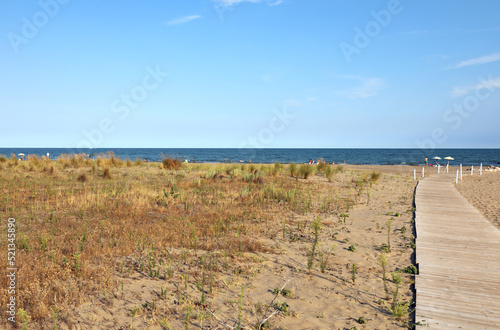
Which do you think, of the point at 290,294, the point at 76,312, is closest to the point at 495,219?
the point at 290,294

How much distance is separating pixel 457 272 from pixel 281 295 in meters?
3.02

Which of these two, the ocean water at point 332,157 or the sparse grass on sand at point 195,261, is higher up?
the ocean water at point 332,157

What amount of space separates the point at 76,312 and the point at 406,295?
4435mm

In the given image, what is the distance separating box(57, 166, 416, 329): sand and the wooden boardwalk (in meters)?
0.30

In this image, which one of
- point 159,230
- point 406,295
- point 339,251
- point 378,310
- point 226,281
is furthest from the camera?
point 159,230

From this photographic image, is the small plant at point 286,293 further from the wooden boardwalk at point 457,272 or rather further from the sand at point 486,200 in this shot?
the sand at point 486,200

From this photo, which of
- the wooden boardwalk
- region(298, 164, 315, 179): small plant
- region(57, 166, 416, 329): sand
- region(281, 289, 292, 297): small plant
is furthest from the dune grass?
region(298, 164, 315, 179): small plant

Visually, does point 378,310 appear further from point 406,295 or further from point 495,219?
point 495,219

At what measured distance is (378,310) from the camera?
421 centimetres

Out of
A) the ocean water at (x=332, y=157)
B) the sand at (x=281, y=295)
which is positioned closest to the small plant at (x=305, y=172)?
the ocean water at (x=332, y=157)

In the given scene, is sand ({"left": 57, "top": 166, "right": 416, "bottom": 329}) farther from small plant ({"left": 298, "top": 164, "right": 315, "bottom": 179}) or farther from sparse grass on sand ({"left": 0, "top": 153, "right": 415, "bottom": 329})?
small plant ({"left": 298, "top": 164, "right": 315, "bottom": 179})

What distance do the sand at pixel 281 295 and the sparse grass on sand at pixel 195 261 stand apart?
0.06ft

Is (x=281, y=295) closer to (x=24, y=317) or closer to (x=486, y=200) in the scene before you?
(x=24, y=317)

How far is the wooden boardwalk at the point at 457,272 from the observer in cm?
391
